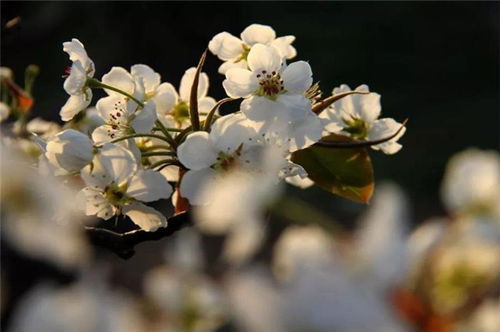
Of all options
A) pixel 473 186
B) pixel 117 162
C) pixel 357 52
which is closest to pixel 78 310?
pixel 473 186

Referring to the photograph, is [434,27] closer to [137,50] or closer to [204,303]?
[137,50]

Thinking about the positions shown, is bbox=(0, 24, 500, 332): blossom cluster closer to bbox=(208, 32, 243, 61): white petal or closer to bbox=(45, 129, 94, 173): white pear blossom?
bbox=(45, 129, 94, 173): white pear blossom

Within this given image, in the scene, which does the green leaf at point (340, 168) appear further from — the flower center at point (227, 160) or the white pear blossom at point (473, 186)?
the white pear blossom at point (473, 186)

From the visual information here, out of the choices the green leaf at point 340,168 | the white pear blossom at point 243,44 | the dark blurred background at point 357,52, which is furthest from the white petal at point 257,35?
the dark blurred background at point 357,52

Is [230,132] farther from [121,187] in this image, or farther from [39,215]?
[39,215]

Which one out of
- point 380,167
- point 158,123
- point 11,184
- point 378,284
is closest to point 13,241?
point 11,184

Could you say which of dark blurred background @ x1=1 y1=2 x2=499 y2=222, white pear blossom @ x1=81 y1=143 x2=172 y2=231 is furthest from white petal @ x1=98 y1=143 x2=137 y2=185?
dark blurred background @ x1=1 y1=2 x2=499 y2=222
